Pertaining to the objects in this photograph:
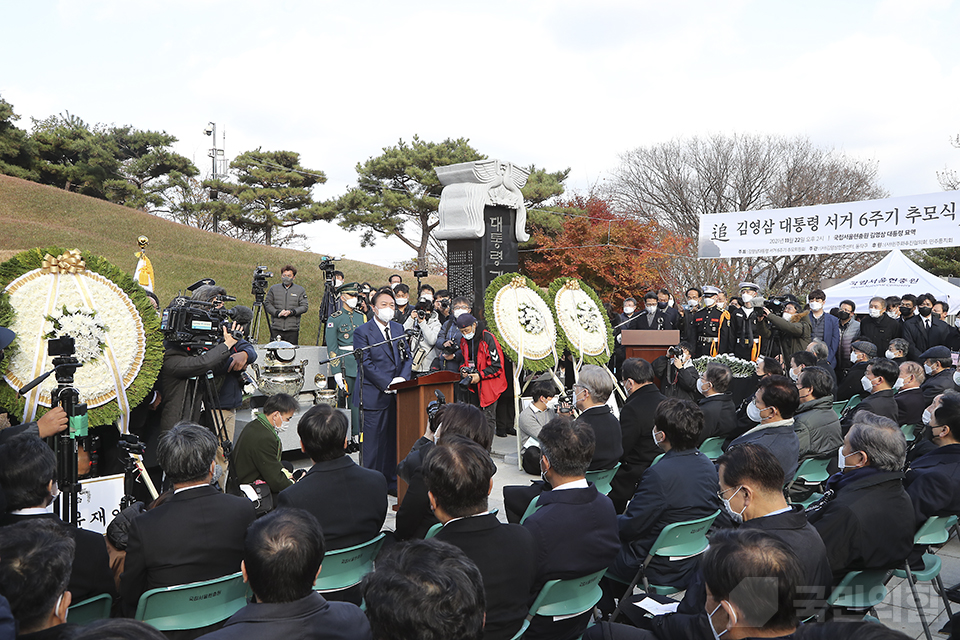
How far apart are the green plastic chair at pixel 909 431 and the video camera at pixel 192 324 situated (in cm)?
628

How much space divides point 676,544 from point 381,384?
12.8 feet

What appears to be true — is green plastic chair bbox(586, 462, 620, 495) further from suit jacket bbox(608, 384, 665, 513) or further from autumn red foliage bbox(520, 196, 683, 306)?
autumn red foliage bbox(520, 196, 683, 306)

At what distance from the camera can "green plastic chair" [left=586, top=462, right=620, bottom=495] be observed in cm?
437

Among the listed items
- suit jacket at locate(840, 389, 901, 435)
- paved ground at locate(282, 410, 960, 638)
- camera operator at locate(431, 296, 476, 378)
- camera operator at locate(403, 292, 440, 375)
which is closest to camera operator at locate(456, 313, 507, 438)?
camera operator at locate(431, 296, 476, 378)

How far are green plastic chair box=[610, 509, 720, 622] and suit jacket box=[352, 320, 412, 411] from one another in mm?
3744

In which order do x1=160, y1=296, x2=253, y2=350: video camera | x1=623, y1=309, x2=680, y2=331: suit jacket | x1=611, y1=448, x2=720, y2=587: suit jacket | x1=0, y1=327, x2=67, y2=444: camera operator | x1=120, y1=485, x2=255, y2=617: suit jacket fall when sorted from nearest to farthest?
1. x1=120, y1=485, x2=255, y2=617: suit jacket
2. x1=611, y1=448, x2=720, y2=587: suit jacket
3. x1=0, y1=327, x2=67, y2=444: camera operator
4. x1=160, y1=296, x2=253, y2=350: video camera
5. x1=623, y1=309, x2=680, y2=331: suit jacket

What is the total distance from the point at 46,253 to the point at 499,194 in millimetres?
8417

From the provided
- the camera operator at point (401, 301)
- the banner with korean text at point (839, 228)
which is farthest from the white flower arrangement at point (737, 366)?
the banner with korean text at point (839, 228)

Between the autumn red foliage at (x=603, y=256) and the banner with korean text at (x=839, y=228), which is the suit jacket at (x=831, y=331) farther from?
the autumn red foliage at (x=603, y=256)

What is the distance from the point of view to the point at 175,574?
8.64 feet

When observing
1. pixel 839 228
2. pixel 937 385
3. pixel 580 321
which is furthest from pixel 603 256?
pixel 937 385

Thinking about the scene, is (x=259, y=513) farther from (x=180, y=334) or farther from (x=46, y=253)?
(x=46, y=253)

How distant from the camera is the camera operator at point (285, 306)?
Answer: 37.1 feet

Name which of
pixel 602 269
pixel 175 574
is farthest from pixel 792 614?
pixel 602 269
